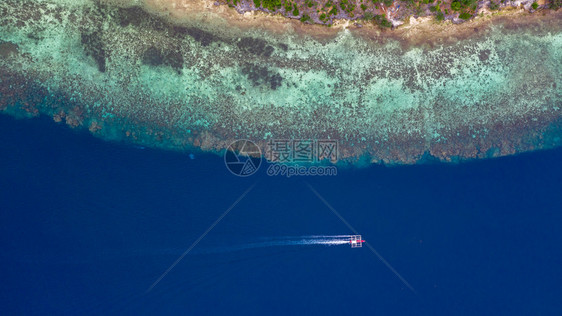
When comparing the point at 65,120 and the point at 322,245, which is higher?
the point at 65,120

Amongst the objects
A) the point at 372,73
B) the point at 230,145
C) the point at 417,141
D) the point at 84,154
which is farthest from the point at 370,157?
the point at 84,154

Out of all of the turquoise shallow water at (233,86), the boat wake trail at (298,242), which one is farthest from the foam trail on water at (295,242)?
the turquoise shallow water at (233,86)

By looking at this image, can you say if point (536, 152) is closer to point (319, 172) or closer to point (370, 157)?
point (370, 157)

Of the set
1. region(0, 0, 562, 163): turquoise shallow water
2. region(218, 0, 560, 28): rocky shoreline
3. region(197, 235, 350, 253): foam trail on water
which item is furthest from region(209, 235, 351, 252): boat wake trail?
region(218, 0, 560, 28): rocky shoreline

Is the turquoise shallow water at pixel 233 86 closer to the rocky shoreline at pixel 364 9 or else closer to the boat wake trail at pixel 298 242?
the rocky shoreline at pixel 364 9

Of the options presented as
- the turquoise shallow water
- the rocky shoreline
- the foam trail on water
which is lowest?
the foam trail on water

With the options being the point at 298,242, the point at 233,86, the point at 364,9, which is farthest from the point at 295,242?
the point at 364,9

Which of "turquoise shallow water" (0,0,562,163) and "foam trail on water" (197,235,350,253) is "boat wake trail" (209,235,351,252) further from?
"turquoise shallow water" (0,0,562,163)

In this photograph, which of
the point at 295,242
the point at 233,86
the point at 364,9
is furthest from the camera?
the point at 233,86

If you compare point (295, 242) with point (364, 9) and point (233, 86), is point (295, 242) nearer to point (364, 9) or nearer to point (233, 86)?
point (233, 86)
